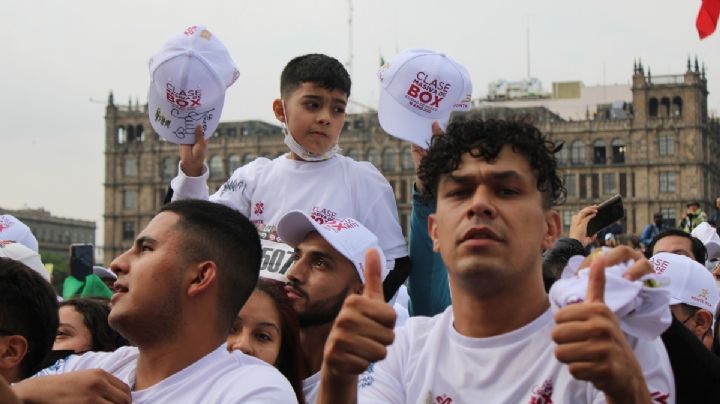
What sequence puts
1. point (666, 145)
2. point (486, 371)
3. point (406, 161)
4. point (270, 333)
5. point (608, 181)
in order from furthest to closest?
point (406, 161), point (608, 181), point (666, 145), point (270, 333), point (486, 371)

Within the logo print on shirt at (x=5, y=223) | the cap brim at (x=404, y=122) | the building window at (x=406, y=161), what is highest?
the building window at (x=406, y=161)

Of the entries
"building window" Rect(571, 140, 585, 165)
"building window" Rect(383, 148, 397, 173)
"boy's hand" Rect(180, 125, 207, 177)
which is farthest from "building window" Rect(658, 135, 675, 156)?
"boy's hand" Rect(180, 125, 207, 177)

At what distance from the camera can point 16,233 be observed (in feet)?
21.7

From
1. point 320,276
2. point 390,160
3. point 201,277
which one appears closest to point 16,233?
point 320,276

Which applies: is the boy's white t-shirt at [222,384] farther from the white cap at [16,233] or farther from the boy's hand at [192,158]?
the white cap at [16,233]

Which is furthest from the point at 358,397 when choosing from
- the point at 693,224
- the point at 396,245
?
the point at 693,224

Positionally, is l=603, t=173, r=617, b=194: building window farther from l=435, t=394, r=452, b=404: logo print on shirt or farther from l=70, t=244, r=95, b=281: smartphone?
l=435, t=394, r=452, b=404: logo print on shirt

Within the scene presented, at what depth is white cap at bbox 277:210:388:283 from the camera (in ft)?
14.0

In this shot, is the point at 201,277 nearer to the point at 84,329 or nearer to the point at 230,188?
the point at 84,329

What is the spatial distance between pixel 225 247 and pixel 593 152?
258ft

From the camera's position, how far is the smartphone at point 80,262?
26.7 feet

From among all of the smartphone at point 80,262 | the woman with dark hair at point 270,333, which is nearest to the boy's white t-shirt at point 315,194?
the woman with dark hair at point 270,333

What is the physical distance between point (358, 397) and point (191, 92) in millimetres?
2488

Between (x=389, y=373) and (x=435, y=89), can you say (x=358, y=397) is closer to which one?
(x=389, y=373)
